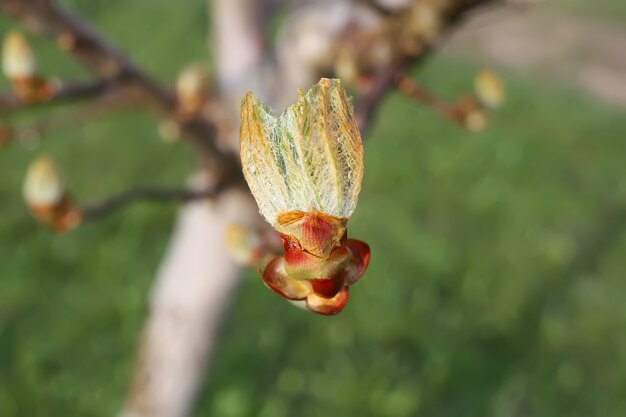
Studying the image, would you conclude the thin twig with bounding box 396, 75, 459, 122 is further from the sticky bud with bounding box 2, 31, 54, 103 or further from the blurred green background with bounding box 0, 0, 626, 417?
the blurred green background with bounding box 0, 0, 626, 417

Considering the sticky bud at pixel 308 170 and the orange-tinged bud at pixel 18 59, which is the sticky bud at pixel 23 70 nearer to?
the orange-tinged bud at pixel 18 59

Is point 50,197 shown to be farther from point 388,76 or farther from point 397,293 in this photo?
point 397,293

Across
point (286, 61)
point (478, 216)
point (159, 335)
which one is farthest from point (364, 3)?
point (478, 216)

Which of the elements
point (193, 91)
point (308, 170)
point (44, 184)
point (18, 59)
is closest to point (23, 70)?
point (18, 59)

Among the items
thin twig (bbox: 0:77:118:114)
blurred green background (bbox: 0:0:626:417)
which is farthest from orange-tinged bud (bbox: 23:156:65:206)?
blurred green background (bbox: 0:0:626:417)

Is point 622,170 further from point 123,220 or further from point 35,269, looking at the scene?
point 35,269
